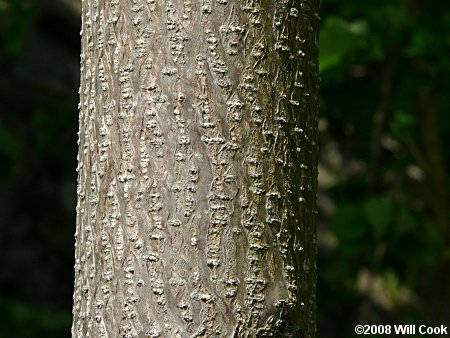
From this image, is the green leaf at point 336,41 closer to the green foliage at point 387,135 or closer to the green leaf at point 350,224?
the green foliage at point 387,135

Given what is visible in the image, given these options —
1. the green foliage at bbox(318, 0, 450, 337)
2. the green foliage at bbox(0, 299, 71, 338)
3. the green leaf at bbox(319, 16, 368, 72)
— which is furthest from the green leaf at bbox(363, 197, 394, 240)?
the green foliage at bbox(0, 299, 71, 338)

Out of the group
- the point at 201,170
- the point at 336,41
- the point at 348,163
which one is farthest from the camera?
the point at 348,163

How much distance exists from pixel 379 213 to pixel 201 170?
2052mm

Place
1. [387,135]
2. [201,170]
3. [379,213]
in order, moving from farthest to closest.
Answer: [387,135] → [379,213] → [201,170]

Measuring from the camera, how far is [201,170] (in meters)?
1.09

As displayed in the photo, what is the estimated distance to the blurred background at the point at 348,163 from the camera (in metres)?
3.10

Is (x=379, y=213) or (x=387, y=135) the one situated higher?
(x=387, y=135)

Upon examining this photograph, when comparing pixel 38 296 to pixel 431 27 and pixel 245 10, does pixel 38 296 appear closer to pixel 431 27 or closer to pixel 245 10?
pixel 431 27

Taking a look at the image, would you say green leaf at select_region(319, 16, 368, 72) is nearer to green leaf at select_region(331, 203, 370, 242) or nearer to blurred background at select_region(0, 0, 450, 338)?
blurred background at select_region(0, 0, 450, 338)

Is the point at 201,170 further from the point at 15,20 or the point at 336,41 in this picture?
the point at 15,20

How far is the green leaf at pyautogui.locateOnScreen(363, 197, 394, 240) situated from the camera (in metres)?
3.02

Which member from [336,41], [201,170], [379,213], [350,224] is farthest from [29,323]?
[201,170]

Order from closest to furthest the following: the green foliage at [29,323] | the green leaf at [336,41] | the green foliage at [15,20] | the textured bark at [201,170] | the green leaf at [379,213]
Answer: the textured bark at [201,170] → the green leaf at [336,41] → the green leaf at [379,213] → the green foliage at [15,20] → the green foliage at [29,323]

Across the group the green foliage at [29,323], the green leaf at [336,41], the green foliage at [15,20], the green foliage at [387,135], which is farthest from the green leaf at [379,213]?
the green foliage at [29,323]
